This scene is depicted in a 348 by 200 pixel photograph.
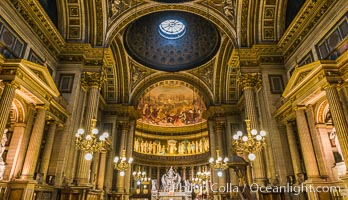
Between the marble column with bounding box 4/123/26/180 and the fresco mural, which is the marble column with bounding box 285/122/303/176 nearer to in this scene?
the marble column with bounding box 4/123/26/180

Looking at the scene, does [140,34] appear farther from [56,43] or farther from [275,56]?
[275,56]

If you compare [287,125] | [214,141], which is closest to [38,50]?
[287,125]

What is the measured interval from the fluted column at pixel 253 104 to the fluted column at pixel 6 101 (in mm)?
10437

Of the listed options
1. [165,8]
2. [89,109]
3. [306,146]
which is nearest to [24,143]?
[89,109]

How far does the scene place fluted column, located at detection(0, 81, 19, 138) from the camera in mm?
7820

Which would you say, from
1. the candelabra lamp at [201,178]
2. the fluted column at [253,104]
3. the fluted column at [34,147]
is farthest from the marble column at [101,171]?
the fluted column at [253,104]

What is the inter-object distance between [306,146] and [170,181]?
1633 cm

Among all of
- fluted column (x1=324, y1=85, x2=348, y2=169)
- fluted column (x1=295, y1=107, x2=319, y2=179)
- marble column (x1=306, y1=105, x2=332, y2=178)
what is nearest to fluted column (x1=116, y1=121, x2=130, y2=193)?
fluted column (x1=295, y1=107, x2=319, y2=179)

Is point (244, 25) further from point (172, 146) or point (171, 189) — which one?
point (172, 146)

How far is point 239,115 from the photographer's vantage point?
65.2 ft

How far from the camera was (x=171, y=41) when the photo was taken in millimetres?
21484

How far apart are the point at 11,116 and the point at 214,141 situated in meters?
14.9

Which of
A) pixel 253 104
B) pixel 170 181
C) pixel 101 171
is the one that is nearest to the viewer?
pixel 253 104

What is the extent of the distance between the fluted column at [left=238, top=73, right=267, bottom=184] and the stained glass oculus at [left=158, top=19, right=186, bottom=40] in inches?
406
